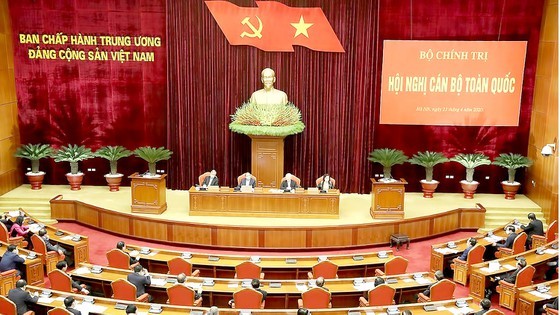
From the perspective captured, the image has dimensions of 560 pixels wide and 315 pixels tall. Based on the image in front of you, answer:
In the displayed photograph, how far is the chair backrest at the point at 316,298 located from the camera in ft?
30.5

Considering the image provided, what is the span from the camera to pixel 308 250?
1359cm

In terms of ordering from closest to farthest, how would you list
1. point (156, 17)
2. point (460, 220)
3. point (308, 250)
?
point (308, 250), point (460, 220), point (156, 17)

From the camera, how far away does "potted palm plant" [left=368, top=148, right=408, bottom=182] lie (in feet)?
50.3

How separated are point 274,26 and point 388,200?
17.1 feet

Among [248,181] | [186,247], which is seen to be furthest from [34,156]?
[248,181]

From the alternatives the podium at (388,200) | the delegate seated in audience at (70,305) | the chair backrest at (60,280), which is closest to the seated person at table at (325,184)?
the podium at (388,200)

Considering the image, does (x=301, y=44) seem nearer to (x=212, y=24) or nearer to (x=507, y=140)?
(x=212, y=24)

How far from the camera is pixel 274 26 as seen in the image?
51.9 feet

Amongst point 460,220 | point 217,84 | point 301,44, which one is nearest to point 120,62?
point 217,84

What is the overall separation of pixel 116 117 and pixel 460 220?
29.4 feet

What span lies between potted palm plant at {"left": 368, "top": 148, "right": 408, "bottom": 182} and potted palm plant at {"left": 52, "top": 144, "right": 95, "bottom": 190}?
7.10 m

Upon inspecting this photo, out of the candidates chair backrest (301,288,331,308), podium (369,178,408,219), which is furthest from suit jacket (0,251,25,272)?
podium (369,178,408,219)

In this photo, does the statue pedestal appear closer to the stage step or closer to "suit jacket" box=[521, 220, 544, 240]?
the stage step

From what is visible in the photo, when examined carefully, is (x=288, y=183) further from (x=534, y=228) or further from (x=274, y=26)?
(x=534, y=228)
